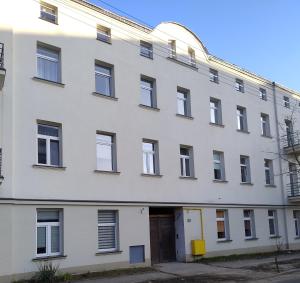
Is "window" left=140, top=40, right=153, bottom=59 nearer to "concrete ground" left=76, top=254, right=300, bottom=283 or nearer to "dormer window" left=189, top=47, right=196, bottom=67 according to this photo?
"dormer window" left=189, top=47, right=196, bottom=67

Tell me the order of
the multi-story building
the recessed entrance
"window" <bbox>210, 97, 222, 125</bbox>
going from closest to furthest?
the multi-story building
the recessed entrance
"window" <bbox>210, 97, 222, 125</bbox>

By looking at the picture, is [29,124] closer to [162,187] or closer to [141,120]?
[141,120]

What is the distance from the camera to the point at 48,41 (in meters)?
17.9

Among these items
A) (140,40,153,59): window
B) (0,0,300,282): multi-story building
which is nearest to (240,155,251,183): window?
(0,0,300,282): multi-story building

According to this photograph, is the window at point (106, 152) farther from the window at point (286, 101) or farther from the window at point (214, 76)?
the window at point (286, 101)

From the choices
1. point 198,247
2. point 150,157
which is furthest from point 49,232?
point 198,247

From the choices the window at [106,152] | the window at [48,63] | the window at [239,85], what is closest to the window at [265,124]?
the window at [239,85]

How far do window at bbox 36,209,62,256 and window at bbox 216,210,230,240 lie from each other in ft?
32.6

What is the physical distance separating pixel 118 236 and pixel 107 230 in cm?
54

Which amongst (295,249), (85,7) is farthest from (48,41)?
(295,249)

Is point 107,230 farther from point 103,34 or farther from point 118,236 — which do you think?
point 103,34

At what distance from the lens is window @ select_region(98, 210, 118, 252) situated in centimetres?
1841

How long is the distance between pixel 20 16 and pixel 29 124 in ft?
13.6

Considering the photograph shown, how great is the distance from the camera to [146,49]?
22.5m
